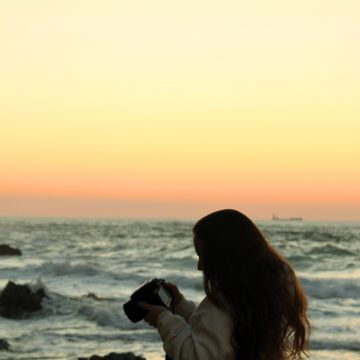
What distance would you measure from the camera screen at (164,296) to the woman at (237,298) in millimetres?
70

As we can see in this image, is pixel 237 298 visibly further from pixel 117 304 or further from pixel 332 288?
pixel 332 288

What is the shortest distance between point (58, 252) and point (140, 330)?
32.1 meters

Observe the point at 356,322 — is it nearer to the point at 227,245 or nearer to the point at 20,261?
the point at 227,245

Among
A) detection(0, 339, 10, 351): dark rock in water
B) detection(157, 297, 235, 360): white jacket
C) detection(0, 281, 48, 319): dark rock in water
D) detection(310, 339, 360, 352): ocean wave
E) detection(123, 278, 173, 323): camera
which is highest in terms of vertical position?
detection(123, 278, 173, 323): camera

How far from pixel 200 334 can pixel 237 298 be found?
18 centimetres

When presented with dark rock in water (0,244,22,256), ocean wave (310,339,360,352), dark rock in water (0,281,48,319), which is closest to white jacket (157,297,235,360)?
ocean wave (310,339,360,352)

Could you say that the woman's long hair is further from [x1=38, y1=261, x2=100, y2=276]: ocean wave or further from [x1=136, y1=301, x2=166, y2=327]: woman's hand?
[x1=38, y1=261, x2=100, y2=276]: ocean wave

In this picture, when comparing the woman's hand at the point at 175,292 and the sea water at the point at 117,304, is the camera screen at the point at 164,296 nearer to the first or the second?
the woman's hand at the point at 175,292

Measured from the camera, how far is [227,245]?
9.23 feet

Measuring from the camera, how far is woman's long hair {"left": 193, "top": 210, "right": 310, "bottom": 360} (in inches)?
110

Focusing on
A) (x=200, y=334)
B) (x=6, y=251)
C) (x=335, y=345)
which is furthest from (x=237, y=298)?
(x=6, y=251)

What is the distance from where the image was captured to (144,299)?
2955 millimetres

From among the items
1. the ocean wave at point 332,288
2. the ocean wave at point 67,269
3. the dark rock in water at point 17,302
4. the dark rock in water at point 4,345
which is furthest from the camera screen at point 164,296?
the ocean wave at point 67,269

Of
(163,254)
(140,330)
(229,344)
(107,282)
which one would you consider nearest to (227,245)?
(229,344)
